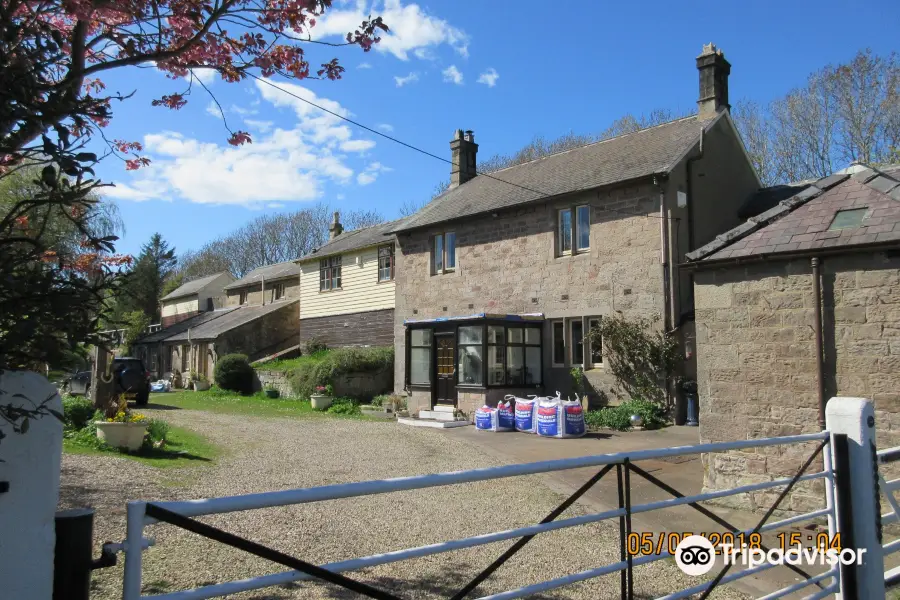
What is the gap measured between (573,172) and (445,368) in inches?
285

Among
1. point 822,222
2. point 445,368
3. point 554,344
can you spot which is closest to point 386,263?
point 445,368

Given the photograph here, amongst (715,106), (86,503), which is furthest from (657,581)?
(715,106)

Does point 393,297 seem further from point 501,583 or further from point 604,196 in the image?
point 501,583

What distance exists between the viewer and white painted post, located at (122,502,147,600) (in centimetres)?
206

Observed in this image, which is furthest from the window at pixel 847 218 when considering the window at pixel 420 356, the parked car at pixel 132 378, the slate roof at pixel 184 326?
the slate roof at pixel 184 326

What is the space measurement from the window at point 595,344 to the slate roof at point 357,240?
34.7 ft

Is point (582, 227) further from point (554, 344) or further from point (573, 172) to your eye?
point (554, 344)

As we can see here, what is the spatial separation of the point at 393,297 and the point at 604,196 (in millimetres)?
10683

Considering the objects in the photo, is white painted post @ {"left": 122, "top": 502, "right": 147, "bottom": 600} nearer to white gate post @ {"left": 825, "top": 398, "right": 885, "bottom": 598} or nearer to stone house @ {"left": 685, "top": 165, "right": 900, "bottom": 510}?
white gate post @ {"left": 825, "top": 398, "right": 885, "bottom": 598}

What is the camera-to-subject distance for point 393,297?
25828 millimetres

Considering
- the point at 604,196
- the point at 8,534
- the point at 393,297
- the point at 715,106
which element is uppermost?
the point at 715,106

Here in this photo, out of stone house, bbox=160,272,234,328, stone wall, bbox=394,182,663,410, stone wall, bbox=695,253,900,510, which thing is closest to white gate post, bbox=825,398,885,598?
stone wall, bbox=695,253,900,510

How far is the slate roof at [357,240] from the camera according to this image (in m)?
27.1

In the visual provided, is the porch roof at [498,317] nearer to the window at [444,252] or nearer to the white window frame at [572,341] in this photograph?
the white window frame at [572,341]
